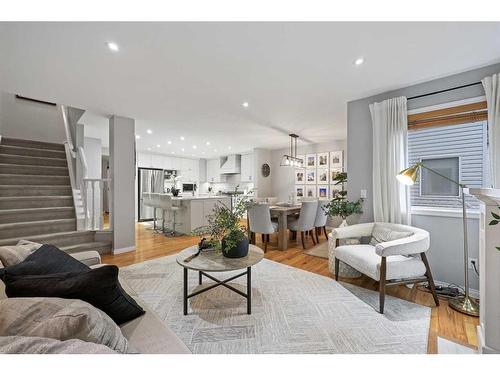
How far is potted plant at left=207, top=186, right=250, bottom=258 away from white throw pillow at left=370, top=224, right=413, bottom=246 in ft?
5.58

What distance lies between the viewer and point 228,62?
2168mm

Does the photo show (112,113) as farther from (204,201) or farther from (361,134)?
(361,134)

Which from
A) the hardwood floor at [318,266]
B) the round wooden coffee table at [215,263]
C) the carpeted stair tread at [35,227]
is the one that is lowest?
the hardwood floor at [318,266]

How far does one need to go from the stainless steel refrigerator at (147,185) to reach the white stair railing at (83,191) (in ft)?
8.36

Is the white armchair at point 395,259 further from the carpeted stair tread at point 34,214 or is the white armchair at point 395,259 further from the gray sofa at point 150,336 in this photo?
the carpeted stair tread at point 34,214

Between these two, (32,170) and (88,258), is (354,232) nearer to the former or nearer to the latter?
(88,258)

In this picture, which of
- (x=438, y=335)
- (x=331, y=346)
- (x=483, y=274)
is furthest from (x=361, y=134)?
(x=331, y=346)

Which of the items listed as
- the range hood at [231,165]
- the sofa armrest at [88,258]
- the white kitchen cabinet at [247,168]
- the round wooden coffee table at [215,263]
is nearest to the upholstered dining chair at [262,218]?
the round wooden coffee table at [215,263]

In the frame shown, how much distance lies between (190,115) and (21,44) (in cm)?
218

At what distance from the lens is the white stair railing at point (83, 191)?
12.8 ft

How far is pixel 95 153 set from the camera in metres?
5.83

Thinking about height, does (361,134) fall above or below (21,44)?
below
